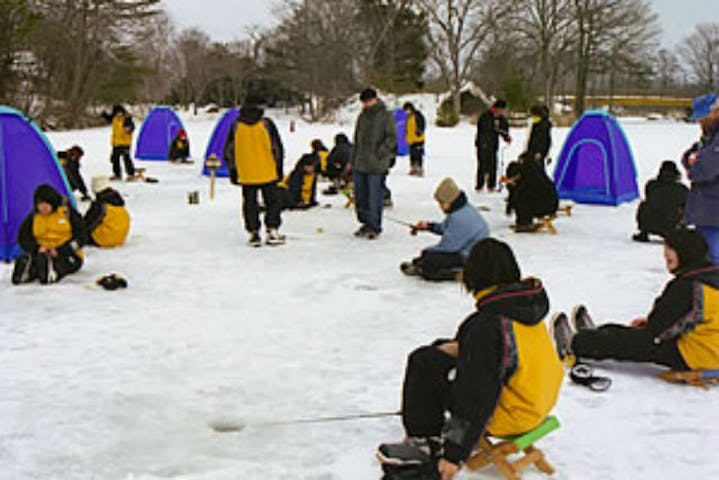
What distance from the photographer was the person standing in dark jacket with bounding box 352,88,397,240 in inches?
342

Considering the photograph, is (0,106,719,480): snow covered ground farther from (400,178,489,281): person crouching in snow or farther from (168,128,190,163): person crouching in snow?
(168,128,190,163): person crouching in snow

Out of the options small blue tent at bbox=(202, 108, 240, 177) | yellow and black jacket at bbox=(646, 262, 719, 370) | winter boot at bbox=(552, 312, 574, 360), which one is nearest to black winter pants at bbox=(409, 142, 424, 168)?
small blue tent at bbox=(202, 108, 240, 177)

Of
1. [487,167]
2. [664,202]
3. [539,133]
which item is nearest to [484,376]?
[664,202]

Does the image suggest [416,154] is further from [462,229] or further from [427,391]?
[427,391]

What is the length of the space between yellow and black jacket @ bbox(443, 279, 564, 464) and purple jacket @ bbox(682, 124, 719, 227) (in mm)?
2996

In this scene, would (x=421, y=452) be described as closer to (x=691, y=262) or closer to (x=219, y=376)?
(x=219, y=376)

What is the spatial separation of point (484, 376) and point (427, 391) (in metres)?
0.37

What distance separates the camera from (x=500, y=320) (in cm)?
287

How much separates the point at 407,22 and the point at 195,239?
43348 millimetres

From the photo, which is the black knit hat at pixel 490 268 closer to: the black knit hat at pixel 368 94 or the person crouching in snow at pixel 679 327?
the person crouching in snow at pixel 679 327

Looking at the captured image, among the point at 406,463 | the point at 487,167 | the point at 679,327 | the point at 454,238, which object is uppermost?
the point at 487,167

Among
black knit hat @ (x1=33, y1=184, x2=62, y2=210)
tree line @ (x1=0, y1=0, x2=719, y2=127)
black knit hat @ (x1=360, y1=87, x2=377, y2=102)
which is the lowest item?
black knit hat @ (x1=33, y1=184, x2=62, y2=210)

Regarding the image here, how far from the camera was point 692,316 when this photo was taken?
4023 mm

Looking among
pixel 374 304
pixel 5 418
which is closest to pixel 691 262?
pixel 374 304
